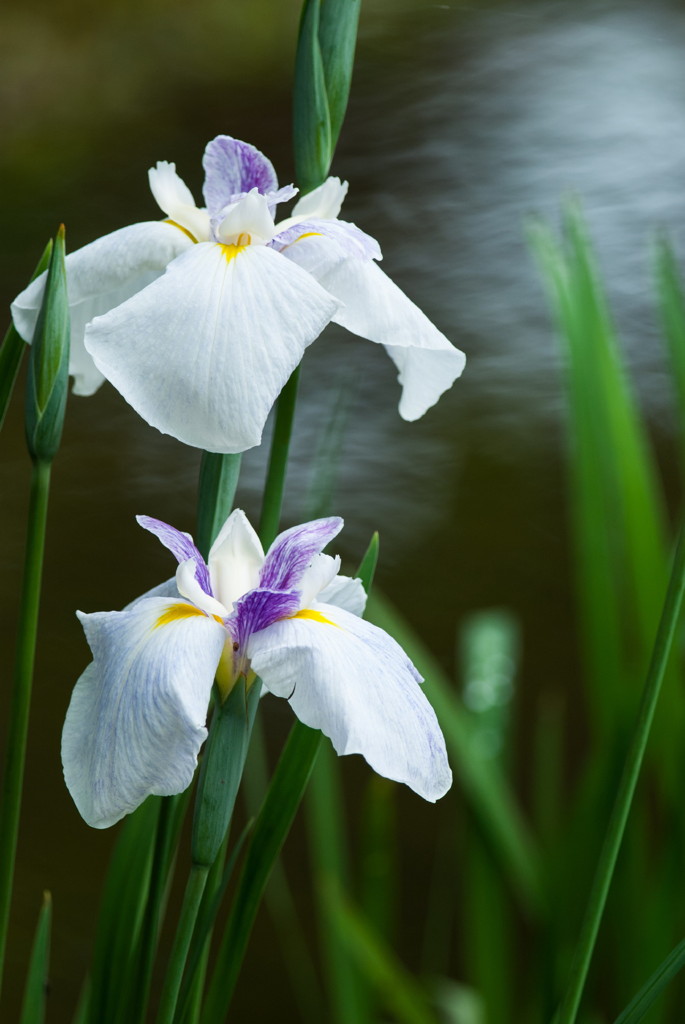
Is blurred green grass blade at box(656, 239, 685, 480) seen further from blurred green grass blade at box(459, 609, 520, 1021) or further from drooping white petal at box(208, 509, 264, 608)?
drooping white petal at box(208, 509, 264, 608)

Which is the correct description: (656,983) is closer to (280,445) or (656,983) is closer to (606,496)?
(280,445)

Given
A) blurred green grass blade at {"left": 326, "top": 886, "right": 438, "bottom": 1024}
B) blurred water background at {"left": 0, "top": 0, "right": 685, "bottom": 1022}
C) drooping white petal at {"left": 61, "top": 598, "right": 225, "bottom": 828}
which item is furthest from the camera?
blurred water background at {"left": 0, "top": 0, "right": 685, "bottom": 1022}

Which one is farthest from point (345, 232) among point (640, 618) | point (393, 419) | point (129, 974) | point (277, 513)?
point (393, 419)

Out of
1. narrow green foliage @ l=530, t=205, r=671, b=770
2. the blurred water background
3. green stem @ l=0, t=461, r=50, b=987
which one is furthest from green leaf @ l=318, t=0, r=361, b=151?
the blurred water background

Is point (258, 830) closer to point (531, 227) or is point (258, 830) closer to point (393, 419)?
point (531, 227)

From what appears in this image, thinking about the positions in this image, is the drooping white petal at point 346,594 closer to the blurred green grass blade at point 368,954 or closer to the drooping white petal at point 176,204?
the drooping white petal at point 176,204

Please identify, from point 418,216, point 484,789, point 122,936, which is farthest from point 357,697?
point 418,216
